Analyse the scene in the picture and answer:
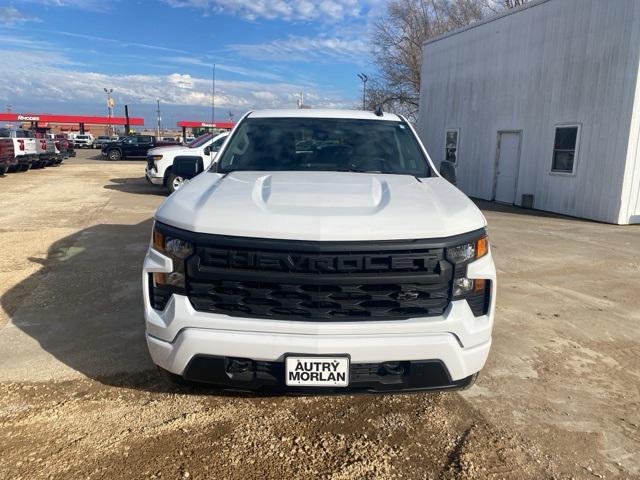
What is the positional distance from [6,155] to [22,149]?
A: 1763 mm

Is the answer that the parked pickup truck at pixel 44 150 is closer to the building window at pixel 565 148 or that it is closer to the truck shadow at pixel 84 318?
the truck shadow at pixel 84 318

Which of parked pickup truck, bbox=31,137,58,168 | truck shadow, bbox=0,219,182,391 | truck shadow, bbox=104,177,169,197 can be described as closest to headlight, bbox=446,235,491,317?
truck shadow, bbox=0,219,182,391

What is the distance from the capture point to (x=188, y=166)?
4301 millimetres

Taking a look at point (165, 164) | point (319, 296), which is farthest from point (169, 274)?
point (165, 164)

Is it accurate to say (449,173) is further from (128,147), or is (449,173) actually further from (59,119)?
(59,119)

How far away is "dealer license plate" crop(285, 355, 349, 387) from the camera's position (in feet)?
8.41

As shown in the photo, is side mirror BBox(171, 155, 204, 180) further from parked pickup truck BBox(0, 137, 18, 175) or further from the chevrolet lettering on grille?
parked pickup truck BBox(0, 137, 18, 175)

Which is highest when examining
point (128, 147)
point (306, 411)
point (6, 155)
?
point (128, 147)

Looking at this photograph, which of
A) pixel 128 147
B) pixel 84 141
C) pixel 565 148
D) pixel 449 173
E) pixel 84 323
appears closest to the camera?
pixel 449 173

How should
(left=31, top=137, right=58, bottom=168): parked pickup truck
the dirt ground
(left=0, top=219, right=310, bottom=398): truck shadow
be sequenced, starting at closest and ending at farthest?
1. the dirt ground
2. (left=0, top=219, right=310, bottom=398): truck shadow
3. (left=31, top=137, right=58, bottom=168): parked pickup truck

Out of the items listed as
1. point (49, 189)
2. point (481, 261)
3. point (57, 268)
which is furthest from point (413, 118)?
point (481, 261)

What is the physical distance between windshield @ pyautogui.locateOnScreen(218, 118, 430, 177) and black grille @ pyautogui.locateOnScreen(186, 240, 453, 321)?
4.74ft

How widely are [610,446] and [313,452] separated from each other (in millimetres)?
1739

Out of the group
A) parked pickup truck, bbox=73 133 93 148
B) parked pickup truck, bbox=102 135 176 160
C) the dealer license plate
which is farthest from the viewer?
parked pickup truck, bbox=73 133 93 148
